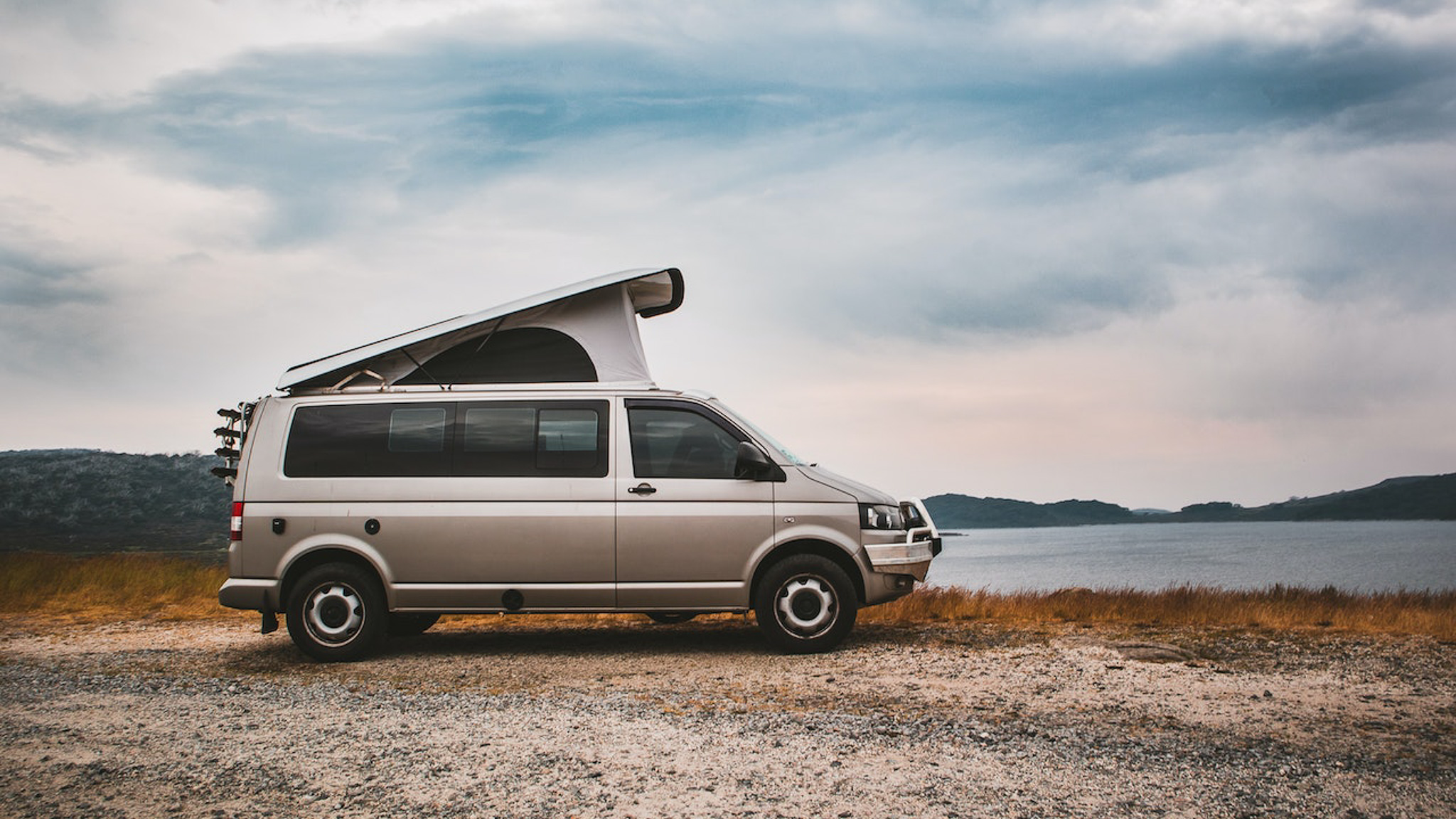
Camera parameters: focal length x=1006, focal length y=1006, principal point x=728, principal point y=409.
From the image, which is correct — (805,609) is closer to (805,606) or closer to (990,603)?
(805,606)

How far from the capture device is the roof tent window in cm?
930

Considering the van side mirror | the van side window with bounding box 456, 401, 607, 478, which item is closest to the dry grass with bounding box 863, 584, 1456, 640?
the van side mirror

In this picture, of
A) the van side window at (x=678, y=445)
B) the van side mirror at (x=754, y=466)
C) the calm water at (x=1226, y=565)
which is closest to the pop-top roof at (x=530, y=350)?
the van side window at (x=678, y=445)

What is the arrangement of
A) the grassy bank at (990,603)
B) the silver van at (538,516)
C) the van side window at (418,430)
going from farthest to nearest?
the grassy bank at (990,603) → the van side window at (418,430) → the silver van at (538,516)

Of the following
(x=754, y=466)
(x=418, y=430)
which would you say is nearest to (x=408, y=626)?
(x=418, y=430)

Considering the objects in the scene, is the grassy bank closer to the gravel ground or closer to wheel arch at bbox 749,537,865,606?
the gravel ground

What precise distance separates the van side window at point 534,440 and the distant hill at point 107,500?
52.7 meters

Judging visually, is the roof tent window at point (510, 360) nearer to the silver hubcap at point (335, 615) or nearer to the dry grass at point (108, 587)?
the silver hubcap at point (335, 615)

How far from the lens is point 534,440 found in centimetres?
870

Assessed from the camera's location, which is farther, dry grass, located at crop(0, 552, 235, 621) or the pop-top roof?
dry grass, located at crop(0, 552, 235, 621)

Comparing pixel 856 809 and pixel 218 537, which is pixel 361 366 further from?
pixel 218 537

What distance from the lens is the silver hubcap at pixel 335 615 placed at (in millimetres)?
8594

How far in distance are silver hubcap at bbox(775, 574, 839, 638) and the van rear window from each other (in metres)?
1.90

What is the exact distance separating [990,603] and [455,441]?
6.76 m
